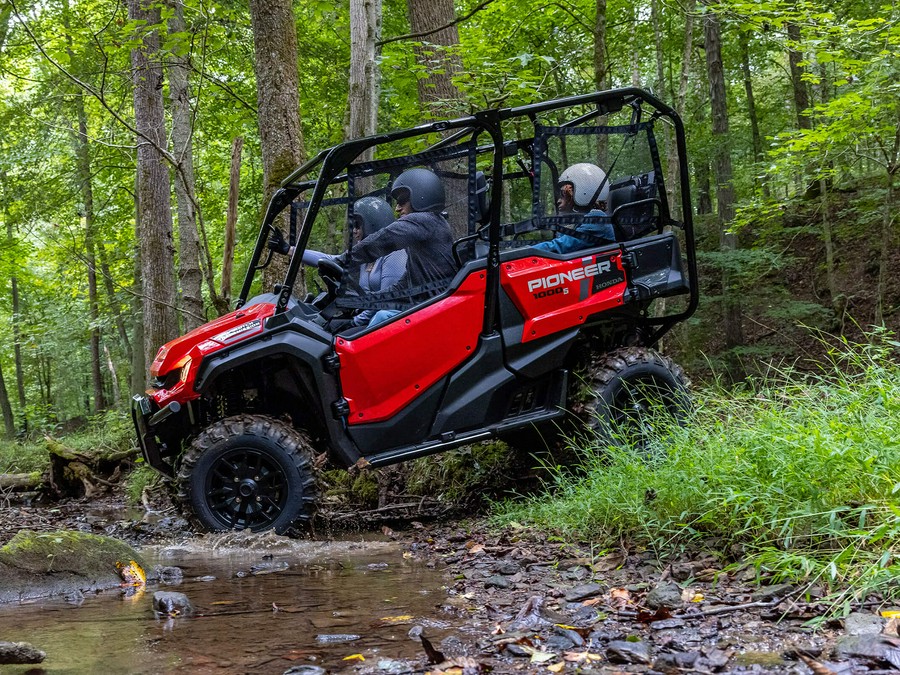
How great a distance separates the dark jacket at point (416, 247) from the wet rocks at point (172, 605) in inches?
94.0

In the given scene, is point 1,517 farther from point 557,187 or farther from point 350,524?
point 557,187

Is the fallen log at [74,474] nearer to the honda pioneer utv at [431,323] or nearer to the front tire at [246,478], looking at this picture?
the honda pioneer utv at [431,323]

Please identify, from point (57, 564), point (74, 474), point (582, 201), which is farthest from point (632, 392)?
point (74, 474)

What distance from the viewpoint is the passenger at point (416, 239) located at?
4.79m

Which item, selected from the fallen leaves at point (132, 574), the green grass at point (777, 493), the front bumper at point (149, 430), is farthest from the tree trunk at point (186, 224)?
the green grass at point (777, 493)

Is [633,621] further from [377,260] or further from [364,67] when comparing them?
[364,67]

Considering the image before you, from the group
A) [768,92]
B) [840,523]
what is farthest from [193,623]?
[768,92]

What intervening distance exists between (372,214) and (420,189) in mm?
349

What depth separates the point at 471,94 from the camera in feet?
22.7

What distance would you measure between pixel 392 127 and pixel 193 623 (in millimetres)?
8742

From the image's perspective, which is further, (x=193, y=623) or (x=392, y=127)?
(x=392, y=127)

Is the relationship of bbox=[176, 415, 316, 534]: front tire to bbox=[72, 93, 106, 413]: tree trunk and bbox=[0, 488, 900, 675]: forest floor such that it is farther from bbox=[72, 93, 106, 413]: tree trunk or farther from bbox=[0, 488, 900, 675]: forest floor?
bbox=[72, 93, 106, 413]: tree trunk

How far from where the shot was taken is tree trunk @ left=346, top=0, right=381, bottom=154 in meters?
6.90

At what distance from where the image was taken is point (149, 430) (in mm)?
4891
